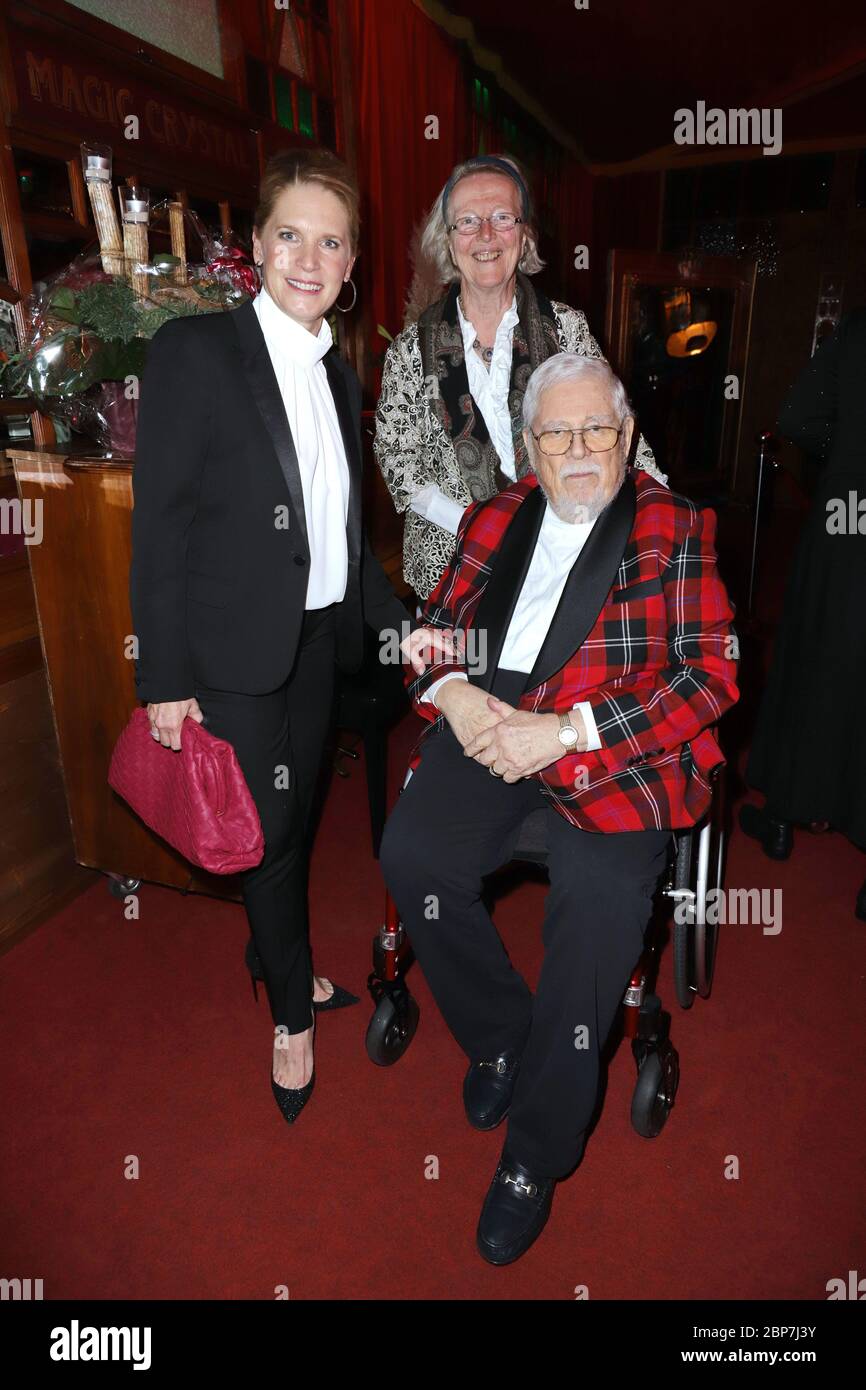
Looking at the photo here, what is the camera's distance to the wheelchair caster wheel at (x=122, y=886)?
8.02 feet

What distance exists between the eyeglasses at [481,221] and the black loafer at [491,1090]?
169cm

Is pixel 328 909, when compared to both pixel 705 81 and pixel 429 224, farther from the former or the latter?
pixel 705 81

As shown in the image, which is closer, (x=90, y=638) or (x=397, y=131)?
(x=90, y=638)

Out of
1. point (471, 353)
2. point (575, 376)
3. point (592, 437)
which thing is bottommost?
point (592, 437)

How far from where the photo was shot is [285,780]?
164cm

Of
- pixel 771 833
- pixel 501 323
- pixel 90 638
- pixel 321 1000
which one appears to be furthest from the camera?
pixel 771 833

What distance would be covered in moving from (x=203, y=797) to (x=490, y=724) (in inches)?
20.6

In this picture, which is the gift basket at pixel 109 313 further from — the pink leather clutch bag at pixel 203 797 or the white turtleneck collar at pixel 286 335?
the pink leather clutch bag at pixel 203 797

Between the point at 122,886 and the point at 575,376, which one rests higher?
the point at 575,376

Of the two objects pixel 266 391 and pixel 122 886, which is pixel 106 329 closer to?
pixel 266 391

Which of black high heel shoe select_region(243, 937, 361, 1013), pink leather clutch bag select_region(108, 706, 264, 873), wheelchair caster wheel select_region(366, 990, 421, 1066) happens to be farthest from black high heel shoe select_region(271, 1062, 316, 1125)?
pink leather clutch bag select_region(108, 706, 264, 873)

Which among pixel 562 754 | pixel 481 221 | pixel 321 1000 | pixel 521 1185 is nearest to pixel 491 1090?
pixel 521 1185
